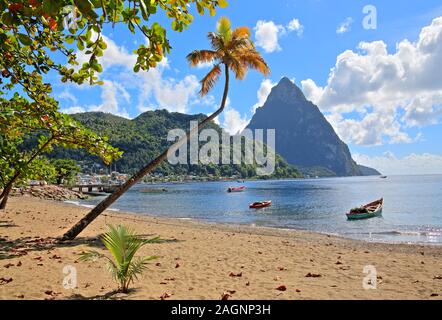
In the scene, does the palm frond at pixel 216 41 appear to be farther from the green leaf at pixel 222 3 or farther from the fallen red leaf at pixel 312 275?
the green leaf at pixel 222 3

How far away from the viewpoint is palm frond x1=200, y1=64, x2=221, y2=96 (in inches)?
675

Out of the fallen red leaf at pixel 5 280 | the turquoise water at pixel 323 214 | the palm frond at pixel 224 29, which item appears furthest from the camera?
the turquoise water at pixel 323 214

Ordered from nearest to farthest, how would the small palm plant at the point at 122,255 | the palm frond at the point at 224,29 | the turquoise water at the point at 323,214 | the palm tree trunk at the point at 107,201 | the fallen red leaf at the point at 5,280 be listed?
the small palm plant at the point at 122,255
the fallen red leaf at the point at 5,280
the palm tree trunk at the point at 107,201
the palm frond at the point at 224,29
the turquoise water at the point at 323,214

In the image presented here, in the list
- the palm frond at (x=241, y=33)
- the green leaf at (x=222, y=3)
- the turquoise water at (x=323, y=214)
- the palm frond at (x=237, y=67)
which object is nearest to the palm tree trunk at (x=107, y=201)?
the palm frond at (x=237, y=67)

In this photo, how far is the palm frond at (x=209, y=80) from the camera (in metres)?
17.2

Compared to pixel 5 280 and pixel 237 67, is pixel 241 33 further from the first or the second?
pixel 5 280

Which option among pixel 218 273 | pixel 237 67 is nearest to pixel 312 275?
pixel 218 273

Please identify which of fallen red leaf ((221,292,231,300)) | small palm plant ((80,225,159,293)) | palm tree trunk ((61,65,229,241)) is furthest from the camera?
palm tree trunk ((61,65,229,241))

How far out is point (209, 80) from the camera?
17406mm

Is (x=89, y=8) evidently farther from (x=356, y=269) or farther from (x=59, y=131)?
(x=356, y=269)

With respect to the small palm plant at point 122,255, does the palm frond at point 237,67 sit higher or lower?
higher

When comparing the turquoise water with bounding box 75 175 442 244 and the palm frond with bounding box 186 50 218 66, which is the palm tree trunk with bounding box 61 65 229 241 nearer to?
the palm frond with bounding box 186 50 218 66

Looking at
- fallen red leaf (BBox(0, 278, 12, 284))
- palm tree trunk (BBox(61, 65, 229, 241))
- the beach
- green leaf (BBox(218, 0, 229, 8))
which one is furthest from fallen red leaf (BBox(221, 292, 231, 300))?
palm tree trunk (BBox(61, 65, 229, 241))

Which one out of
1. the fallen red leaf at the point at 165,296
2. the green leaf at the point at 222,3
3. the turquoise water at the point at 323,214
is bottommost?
the turquoise water at the point at 323,214
